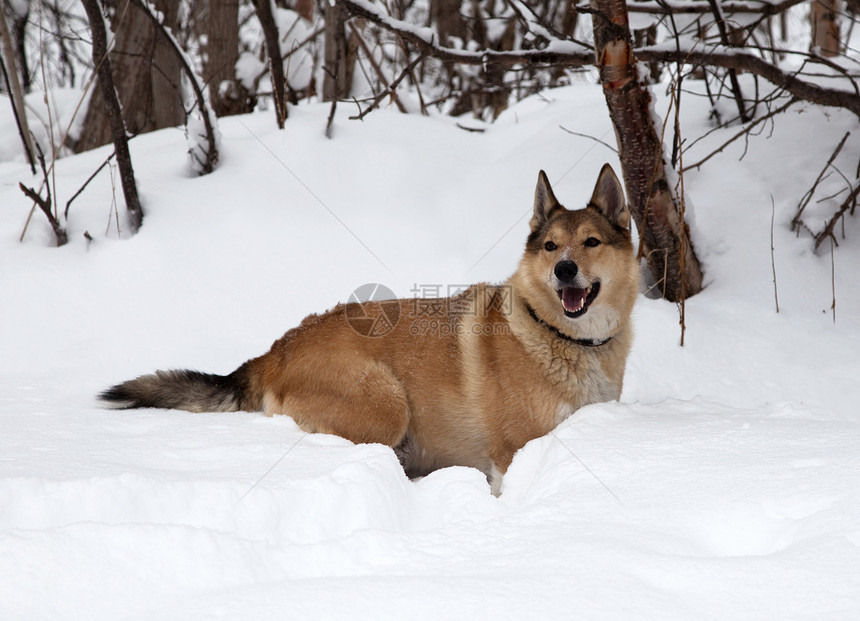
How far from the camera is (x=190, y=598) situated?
1.65 metres

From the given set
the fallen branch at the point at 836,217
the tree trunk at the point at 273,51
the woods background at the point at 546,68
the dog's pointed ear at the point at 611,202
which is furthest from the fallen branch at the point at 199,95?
the fallen branch at the point at 836,217

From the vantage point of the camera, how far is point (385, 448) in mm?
2730

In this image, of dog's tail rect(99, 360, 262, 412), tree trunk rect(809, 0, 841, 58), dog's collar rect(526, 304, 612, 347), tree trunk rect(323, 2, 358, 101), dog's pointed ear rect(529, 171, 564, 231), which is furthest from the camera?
tree trunk rect(323, 2, 358, 101)

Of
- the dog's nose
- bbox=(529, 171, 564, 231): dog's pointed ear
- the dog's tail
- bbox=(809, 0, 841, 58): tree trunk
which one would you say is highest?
bbox=(809, 0, 841, 58): tree trunk

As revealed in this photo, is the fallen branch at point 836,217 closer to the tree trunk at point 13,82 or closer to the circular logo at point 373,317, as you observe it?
the circular logo at point 373,317

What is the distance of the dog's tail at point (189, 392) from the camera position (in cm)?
343

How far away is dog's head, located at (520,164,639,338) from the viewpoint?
138 inches

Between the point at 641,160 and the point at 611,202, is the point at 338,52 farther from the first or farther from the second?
the point at 611,202

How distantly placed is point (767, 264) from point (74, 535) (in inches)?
184

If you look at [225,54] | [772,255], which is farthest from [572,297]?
[225,54]

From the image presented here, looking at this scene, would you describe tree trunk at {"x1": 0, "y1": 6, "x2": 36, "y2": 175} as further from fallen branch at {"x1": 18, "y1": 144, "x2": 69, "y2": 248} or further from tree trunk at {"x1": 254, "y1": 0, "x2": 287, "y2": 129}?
tree trunk at {"x1": 254, "y1": 0, "x2": 287, "y2": 129}

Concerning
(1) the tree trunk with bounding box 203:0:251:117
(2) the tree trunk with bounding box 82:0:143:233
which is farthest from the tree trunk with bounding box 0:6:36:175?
(1) the tree trunk with bounding box 203:0:251:117

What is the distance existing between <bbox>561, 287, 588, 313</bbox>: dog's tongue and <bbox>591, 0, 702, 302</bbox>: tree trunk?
0.83m

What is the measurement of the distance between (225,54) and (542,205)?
5.14 meters
